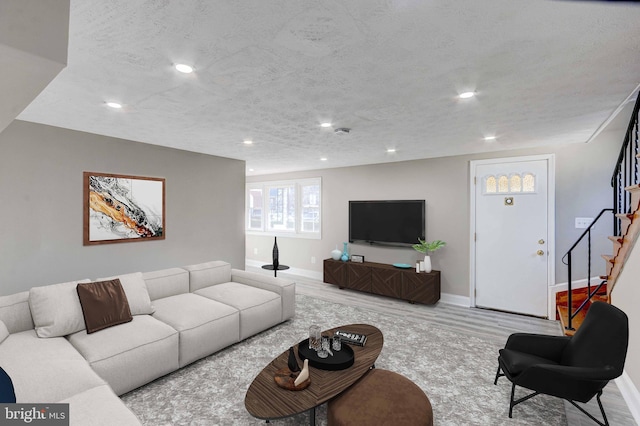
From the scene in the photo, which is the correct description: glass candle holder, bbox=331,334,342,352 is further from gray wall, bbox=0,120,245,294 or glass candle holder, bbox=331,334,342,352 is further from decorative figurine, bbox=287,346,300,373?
gray wall, bbox=0,120,245,294

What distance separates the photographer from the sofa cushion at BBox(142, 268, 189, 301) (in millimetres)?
3380

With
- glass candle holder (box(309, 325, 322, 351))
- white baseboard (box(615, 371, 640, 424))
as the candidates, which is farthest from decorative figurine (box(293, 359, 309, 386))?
white baseboard (box(615, 371, 640, 424))

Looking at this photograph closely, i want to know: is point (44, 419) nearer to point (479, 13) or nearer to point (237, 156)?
point (479, 13)

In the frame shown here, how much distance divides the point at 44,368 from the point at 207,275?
6.62ft

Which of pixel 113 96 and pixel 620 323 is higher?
pixel 113 96

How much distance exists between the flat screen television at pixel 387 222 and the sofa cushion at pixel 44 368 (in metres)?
4.42

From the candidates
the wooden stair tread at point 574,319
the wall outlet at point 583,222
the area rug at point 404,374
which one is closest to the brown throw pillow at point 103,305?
the area rug at point 404,374

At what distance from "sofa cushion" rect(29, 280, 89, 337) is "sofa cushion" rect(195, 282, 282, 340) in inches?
50.2

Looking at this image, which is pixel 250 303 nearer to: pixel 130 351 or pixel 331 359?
pixel 130 351

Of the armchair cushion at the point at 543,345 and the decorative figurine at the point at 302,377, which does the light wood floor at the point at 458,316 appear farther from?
the decorative figurine at the point at 302,377

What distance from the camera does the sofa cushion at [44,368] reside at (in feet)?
5.81

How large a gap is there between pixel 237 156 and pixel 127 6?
3.74 meters

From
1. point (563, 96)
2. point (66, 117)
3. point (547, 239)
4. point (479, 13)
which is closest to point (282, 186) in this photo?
point (66, 117)

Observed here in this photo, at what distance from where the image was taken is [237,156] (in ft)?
17.0
